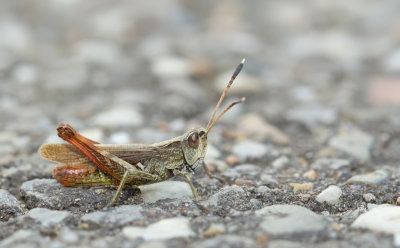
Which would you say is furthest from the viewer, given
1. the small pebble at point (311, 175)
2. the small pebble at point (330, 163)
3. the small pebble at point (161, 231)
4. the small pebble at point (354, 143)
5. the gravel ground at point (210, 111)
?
the small pebble at point (354, 143)

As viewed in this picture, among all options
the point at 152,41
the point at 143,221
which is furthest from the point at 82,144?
the point at 152,41

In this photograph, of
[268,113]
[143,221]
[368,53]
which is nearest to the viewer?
[143,221]

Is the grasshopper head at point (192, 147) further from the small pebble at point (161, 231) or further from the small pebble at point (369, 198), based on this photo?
the small pebble at point (369, 198)

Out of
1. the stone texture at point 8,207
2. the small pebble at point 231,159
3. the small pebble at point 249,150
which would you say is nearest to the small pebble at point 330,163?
the small pebble at point 249,150

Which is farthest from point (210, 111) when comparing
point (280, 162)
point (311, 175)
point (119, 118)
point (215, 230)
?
point (215, 230)

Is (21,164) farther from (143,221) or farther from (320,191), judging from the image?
(320,191)

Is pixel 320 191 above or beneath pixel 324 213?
above

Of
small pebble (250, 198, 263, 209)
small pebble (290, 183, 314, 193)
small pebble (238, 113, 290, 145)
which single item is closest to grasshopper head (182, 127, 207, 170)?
small pebble (250, 198, 263, 209)

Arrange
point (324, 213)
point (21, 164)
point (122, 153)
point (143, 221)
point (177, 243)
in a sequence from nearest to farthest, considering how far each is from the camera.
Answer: point (177, 243), point (143, 221), point (324, 213), point (122, 153), point (21, 164)
